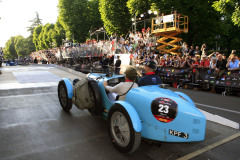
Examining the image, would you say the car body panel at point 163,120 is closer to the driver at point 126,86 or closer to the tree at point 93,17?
the driver at point 126,86

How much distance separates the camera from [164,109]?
2.97 meters

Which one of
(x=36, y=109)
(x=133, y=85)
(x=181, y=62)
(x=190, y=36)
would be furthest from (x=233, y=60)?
(x=190, y=36)

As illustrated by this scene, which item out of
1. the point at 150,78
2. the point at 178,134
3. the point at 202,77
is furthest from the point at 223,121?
the point at 202,77

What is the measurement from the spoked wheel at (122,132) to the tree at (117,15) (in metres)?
28.6

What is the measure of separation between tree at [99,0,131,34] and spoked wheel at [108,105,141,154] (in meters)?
28.6

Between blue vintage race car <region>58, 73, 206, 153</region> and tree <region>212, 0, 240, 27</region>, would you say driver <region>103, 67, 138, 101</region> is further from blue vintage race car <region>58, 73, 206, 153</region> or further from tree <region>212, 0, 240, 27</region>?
tree <region>212, 0, 240, 27</region>

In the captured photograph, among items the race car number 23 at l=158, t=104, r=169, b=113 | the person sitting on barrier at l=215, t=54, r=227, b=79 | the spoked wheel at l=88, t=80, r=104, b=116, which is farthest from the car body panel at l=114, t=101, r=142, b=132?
the person sitting on barrier at l=215, t=54, r=227, b=79

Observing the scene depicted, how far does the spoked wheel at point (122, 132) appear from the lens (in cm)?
311

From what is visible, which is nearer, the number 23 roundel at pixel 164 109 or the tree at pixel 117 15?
the number 23 roundel at pixel 164 109

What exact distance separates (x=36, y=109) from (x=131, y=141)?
13.8 feet

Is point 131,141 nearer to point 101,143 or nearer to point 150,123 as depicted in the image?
point 150,123

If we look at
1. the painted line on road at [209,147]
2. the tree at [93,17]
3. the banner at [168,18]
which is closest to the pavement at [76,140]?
the painted line on road at [209,147]

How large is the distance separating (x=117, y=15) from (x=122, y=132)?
2911cm

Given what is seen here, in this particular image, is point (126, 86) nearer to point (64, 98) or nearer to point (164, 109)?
point (164, 109)
